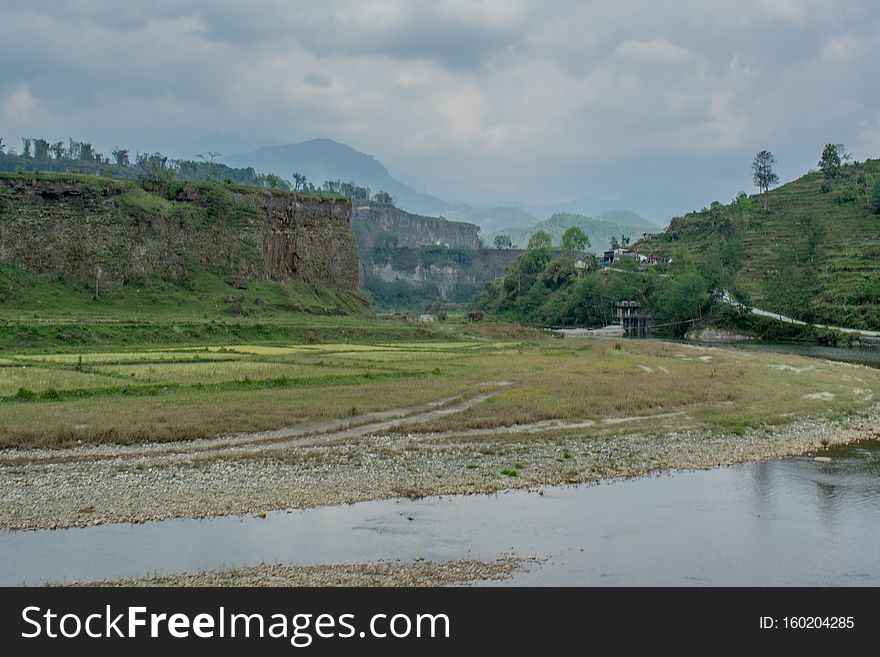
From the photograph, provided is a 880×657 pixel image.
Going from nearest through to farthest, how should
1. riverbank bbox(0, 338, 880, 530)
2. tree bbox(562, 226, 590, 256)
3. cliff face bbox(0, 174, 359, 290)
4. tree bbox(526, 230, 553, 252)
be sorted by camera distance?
riverbank bbox(0, 338, 880, 530)
cliff face bbox(0, 174, 359, 290)
tree bbox(562, 226, 590, 256)
tree bbox(526, 230, 553, 252)

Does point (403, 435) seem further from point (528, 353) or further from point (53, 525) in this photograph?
point (528, 353)

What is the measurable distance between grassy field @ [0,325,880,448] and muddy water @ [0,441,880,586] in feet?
27.5

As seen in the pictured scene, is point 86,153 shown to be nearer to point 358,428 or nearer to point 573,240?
point 573,240

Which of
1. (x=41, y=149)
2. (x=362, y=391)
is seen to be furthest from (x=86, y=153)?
(x=362, y=391)

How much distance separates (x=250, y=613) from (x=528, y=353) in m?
47.8

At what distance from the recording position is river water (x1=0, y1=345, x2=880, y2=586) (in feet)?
54.9

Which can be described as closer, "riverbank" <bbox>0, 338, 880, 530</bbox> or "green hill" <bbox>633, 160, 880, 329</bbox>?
"riverbank" <bbox>0, 338, 880, 530</bbox>

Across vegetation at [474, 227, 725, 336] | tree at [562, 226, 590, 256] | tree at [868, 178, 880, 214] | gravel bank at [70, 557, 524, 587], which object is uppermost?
tree at [868, 178, 880, 214]

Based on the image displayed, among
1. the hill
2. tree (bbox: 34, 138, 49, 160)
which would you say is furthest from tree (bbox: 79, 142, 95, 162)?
the hill

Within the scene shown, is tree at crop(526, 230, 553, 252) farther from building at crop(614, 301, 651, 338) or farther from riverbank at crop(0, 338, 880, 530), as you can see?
riverbank at crop(0, 338, 880, 530)

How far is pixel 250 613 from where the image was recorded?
14094mm

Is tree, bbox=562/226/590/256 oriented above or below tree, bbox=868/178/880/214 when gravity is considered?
below

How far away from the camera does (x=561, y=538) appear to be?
1881 centimetres

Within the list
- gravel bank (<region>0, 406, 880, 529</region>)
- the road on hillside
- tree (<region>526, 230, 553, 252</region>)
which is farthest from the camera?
tree (<region>526, 230, 553, 252</region>)
